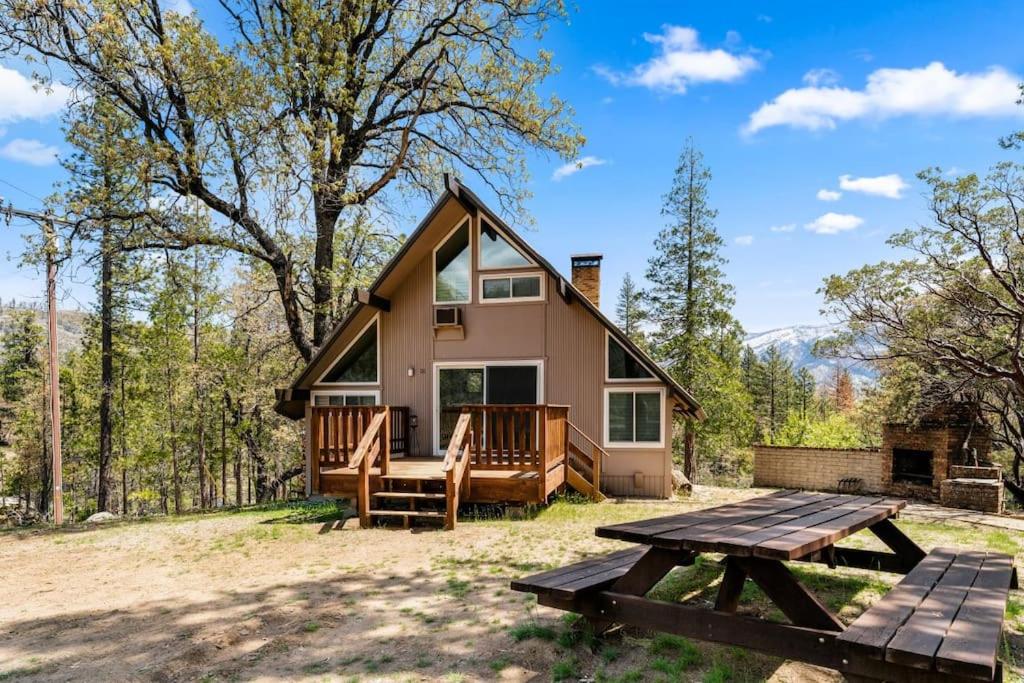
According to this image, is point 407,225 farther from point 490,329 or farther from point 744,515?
point 744,515

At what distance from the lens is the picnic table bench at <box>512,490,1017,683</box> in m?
2.63

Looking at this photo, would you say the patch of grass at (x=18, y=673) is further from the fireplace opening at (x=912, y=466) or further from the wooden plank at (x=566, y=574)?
the fireplace opening at (x=912, y=466)

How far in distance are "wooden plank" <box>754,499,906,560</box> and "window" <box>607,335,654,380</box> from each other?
269 inches

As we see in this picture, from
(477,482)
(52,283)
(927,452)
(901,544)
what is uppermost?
(52,283)

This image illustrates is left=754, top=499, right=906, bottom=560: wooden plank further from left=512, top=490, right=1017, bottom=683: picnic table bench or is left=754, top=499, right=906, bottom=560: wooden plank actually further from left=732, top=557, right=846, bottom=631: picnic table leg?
left=732, top=557, right=846, bottom=631: picnic table leg

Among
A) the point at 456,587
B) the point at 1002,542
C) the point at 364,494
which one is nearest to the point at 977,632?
the point at 456,587

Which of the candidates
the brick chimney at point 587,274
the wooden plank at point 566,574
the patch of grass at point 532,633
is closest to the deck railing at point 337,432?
the brick chimney at point 587,274

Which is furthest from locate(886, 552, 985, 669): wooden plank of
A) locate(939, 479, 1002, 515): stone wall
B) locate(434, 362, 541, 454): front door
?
locate(939, 479, 1002, 515): stone wall

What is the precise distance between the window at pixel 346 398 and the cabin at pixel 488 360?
0.02m

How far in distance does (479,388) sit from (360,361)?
8.82 ft

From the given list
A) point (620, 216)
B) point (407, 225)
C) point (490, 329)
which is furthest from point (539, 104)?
point (620, 216)

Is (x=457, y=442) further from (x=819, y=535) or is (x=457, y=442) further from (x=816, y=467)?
(x=816, y=467)

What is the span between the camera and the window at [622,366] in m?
11.6

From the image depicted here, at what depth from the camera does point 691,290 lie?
21.9m
